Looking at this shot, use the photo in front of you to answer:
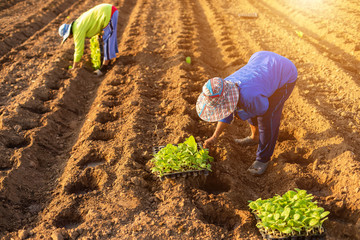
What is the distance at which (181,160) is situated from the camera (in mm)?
3188

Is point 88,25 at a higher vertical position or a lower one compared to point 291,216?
higher

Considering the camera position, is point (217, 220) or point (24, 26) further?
point (24, 26)

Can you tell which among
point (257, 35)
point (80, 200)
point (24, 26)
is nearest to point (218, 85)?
point (80, 200)

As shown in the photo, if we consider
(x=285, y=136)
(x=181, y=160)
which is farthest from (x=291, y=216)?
(x=285, y=136)

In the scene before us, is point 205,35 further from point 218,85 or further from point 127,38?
point 218,85

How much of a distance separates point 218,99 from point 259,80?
500 millimetres

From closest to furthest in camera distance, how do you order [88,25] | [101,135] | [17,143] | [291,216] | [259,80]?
1. [291,216]
2. [259,80]
3. [17,143]
4. [101,135]
5. [88,25]

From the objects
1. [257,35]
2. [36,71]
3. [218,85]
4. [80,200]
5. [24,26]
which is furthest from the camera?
[24,26]

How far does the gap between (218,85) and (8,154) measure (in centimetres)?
279

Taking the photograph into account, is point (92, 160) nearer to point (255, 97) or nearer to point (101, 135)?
point (101, 135)

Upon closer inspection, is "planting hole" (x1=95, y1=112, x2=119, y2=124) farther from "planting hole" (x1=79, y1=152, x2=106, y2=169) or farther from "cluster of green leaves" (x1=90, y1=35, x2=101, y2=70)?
"cluster of green leaves" (x1=90, y1=35, x2=101, y2=70)

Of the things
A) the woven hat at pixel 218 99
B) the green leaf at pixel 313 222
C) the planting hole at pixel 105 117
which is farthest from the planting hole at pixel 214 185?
the planting hole at pixel 105 117

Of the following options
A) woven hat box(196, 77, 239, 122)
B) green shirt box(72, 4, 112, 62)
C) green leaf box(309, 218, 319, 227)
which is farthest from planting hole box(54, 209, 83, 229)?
green shirt box(72, 4, 112, 62)

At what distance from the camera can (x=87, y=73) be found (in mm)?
6031
